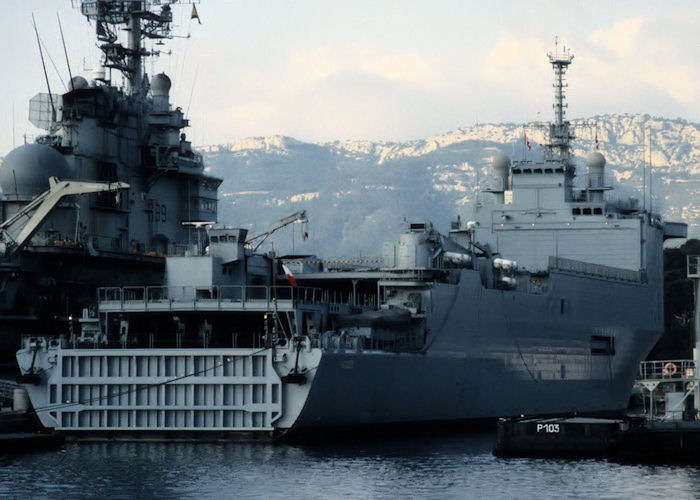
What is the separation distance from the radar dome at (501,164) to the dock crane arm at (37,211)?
77.0ft

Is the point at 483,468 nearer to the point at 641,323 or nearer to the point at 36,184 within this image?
the point at 36,184

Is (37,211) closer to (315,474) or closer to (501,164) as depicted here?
(315,474)

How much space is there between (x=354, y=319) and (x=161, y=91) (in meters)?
19.6

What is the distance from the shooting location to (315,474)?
40.8 meters

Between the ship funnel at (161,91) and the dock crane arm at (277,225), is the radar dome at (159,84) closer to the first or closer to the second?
the ship funnel at (161,91)

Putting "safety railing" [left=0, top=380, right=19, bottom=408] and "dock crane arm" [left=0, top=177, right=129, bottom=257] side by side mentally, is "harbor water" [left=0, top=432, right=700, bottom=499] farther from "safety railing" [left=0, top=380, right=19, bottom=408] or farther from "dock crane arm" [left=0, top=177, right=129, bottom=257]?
"dock crane arm" [left=0, top=177, right=129, bottom=257]

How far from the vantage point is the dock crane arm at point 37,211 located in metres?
55.6

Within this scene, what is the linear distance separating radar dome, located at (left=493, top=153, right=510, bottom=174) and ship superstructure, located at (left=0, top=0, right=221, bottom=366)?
1485 centimetres

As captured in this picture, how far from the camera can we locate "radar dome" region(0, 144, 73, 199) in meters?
59.6

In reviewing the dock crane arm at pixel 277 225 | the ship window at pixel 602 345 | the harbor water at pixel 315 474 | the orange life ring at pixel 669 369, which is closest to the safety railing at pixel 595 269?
the ship window at pixel 602 345

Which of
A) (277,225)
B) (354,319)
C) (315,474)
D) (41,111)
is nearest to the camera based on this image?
(315,474)

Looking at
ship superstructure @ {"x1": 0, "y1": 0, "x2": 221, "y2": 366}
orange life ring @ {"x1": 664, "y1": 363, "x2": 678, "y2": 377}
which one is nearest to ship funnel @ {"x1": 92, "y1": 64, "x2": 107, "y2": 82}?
ship superstructure @ {"x1": 0, "y1": 0, "x2": 221, "y2": 366}

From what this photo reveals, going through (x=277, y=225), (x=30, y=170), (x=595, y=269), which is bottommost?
(x=595, y=269)

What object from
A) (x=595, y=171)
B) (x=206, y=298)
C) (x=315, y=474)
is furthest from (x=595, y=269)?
(x=315, y=474)
